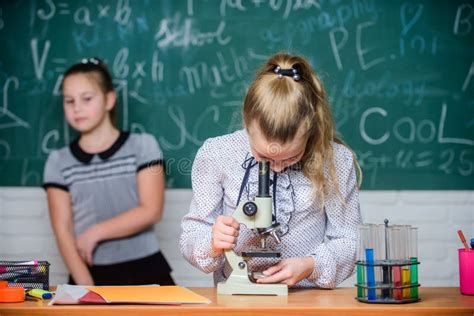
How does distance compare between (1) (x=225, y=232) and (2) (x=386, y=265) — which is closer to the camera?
(2) (x=386, y=265)

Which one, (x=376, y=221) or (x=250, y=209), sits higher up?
(x=250, y=209)

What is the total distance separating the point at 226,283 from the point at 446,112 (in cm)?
212

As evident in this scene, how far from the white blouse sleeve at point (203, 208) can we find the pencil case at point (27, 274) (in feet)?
1.22

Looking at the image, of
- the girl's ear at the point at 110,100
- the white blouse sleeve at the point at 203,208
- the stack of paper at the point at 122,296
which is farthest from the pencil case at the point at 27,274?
the girl's ear at the point at 110,100

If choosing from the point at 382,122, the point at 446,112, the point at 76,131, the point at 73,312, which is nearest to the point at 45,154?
the point at 76,131

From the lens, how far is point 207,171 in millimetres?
2338

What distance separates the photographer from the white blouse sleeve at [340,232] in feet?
7.30

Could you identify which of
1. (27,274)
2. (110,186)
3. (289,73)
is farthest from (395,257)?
(110,186)

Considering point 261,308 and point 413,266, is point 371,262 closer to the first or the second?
point 413,266

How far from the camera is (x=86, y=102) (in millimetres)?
3801

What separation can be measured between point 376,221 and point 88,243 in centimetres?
131

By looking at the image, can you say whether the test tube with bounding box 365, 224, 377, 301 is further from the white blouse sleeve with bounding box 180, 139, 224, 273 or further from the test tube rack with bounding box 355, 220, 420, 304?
the white blouse sleeve with bounding box 180, 139, 224, 273

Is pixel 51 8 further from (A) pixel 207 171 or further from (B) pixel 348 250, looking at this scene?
(B) pixel 348 250

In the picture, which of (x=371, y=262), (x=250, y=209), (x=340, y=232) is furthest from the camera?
(x=340, y=232)
